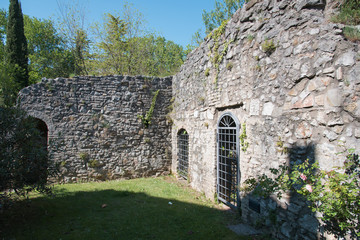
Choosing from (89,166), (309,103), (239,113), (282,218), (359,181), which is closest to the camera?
(359,181)

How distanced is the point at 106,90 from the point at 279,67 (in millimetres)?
Result: 6764

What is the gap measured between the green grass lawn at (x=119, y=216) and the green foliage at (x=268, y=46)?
3.46 m

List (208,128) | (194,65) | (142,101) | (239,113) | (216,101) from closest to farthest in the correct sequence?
(239,113)
(216,101)
(208,128)
(194,65)
(142,101)

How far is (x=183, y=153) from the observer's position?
8.49 m

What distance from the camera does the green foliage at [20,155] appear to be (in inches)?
171

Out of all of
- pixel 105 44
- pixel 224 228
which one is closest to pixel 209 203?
pixel 224 228

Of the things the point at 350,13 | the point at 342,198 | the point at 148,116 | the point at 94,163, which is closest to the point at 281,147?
the point at 342,198

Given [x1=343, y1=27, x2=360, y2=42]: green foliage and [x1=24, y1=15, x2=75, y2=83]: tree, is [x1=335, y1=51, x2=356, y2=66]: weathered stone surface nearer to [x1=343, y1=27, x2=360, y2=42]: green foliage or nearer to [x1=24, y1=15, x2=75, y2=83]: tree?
[x1=343, y1=27, x2=360, y2=42]: green foliage

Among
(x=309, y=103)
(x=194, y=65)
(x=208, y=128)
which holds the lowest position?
(x=208, y=128)

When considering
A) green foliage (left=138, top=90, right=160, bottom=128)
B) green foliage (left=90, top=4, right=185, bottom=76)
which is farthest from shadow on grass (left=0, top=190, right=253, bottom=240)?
green foliage (left=90, top=4, right=185, bottom=76)

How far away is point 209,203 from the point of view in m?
5.85

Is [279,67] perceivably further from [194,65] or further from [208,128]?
[194,65]

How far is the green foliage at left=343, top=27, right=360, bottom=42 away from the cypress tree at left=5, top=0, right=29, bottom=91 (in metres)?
17.8

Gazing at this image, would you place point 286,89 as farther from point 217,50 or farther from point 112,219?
point 112,219
